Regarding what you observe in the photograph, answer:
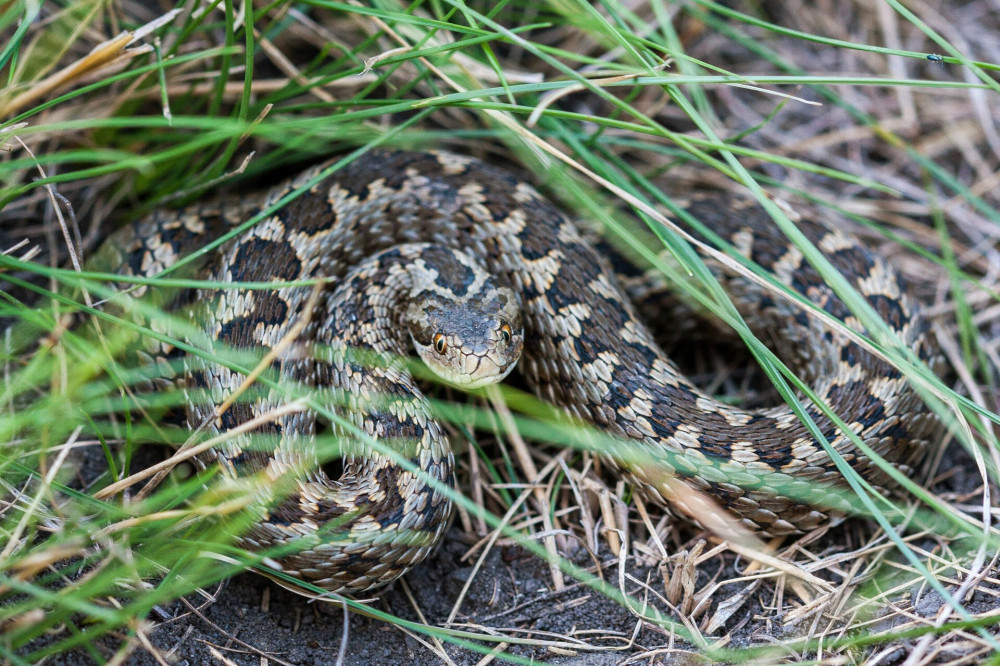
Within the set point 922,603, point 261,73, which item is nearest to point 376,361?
point 261,73

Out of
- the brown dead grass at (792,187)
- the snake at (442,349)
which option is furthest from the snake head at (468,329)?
the brown dead grass at (792,187)

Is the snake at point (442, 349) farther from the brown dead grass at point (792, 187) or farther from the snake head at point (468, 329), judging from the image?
the brown dead grass at point (792, 187)

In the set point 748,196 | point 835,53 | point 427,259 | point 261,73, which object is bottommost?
point 427,259

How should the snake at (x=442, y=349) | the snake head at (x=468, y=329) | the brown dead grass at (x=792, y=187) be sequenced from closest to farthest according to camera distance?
the brown dead grass at (x=792, y=187), the snake at (x=442, y=349), the snake head at (x=468, y=329)

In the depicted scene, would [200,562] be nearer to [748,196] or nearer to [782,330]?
[782,330]

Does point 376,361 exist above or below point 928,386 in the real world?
below

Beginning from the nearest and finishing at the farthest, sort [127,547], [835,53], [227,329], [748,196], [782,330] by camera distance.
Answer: [127,547] → [227,329] → [782,330] → [748,196] → [835,53]

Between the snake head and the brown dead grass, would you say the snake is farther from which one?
the brown dead grass
